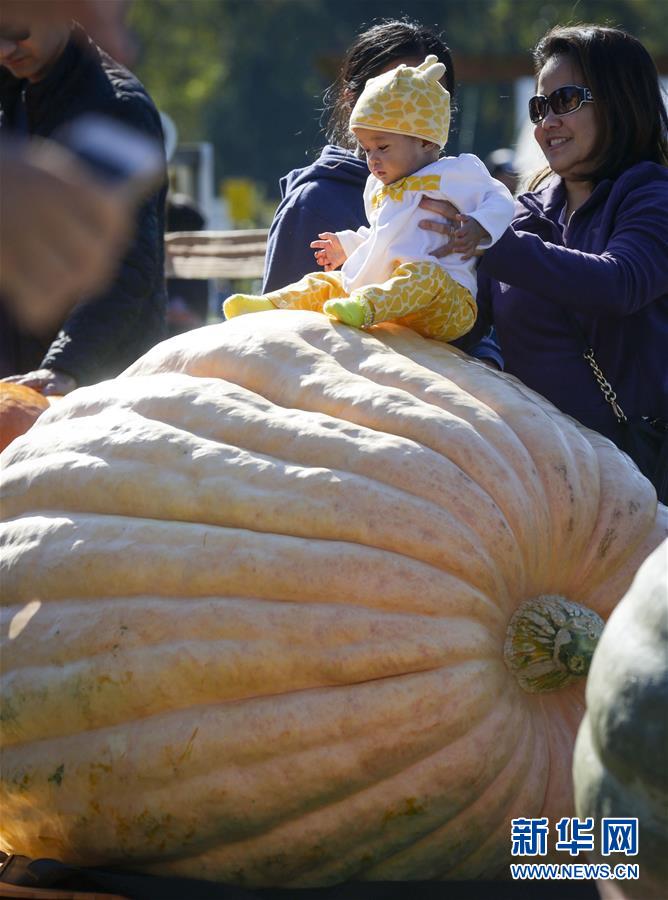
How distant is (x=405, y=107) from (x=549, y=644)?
1268 mm

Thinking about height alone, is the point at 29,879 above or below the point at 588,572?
below

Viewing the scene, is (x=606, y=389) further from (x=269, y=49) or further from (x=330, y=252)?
(x=269, y=49)

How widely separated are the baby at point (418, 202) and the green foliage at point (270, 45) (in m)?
51.8

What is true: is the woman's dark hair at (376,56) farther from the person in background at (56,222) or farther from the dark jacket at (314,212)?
the person in background at (56,222)

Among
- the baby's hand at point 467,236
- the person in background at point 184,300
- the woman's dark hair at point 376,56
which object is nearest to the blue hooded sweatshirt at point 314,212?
the woman's dark hair at point 376,56

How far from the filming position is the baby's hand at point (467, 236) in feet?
9.82

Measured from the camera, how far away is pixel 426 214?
3049 mm

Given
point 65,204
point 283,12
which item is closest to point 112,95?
point 65,204

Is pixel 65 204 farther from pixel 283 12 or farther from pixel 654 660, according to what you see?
pixel 283 12

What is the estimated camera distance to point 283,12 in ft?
199

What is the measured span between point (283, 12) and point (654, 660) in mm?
62043

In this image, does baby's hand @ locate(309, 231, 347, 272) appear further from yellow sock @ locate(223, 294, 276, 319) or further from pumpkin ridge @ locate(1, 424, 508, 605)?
pumpkin ridge @ locate(1, 424, 508, 605)

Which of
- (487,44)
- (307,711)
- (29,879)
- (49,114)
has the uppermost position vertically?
(49,114)

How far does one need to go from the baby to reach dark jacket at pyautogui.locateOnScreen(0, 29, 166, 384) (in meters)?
1.37
